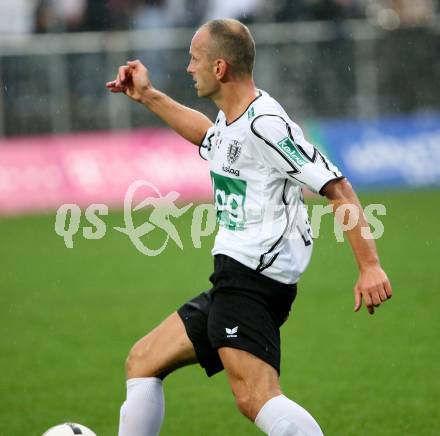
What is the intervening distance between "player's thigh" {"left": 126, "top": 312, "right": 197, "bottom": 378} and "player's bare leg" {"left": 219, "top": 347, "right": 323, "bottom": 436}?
413 millimetres

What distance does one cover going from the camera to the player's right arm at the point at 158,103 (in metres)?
5.20

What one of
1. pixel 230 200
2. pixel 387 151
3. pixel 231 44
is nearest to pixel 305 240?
pixel 230 200

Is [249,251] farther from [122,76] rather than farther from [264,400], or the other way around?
[122,76]

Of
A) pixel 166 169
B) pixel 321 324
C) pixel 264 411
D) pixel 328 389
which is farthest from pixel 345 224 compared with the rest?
pixel 166 169

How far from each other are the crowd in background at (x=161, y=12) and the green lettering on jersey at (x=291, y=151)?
14212mm

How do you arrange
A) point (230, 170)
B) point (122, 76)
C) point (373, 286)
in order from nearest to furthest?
point (373, 286) < point (230, 170) < point (122, 76)

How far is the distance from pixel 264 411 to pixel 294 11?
1543cm

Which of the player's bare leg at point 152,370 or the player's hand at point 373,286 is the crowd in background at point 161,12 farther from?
the player's hand at point 373,286

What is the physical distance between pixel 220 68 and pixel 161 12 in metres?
14.6

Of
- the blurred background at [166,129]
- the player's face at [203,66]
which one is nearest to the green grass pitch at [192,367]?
the blurred background at [166,129]

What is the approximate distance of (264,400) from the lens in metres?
4.22

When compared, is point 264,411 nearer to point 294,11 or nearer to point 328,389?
point 328,389

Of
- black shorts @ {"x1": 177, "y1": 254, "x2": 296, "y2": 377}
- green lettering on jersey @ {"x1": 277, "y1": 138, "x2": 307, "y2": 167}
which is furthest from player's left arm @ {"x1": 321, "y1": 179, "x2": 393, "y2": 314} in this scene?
black shorts @ {"x1": 177, "y1": 254, "x2": 296, "y2": 377}

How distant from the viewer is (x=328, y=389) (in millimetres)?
6598
